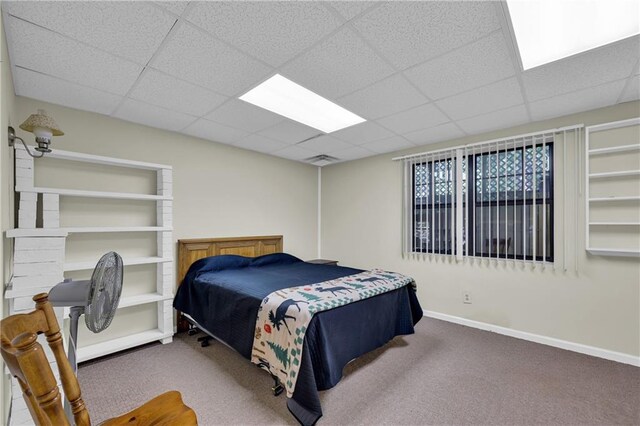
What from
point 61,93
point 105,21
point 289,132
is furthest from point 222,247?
point 105,21

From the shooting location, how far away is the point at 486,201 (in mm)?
3408

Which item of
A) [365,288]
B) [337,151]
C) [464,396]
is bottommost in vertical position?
[464,396]

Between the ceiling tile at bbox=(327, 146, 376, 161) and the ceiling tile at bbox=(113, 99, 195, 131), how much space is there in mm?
2092

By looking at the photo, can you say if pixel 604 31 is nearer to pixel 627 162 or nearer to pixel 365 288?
pixel 627 162

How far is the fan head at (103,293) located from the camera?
1.22 meters

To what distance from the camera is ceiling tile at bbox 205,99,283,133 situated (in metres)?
2.68

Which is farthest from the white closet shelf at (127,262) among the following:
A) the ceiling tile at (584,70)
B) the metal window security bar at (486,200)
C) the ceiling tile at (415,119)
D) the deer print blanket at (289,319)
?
the ceiling tile at (584,70)

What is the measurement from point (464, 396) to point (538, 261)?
1.81 meters

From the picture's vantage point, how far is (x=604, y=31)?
174 centimetres

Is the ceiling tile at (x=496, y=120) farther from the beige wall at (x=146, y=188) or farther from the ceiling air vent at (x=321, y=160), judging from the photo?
the beige wall at (x=146, y=188)

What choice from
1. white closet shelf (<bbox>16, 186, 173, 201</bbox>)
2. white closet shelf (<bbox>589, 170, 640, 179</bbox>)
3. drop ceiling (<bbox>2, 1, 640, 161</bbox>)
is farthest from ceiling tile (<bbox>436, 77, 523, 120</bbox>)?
white closet shelf (<bbox>16, 186, 173, 201</bbox>)

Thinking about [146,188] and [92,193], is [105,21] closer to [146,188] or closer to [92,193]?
[92,193]

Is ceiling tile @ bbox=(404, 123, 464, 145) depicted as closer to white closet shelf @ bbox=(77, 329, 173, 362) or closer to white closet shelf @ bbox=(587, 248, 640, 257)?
white closet shelf @ bbox=(587, 248, 640, 257)

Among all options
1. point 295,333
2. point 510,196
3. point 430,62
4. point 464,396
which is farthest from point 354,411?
point 510,196
